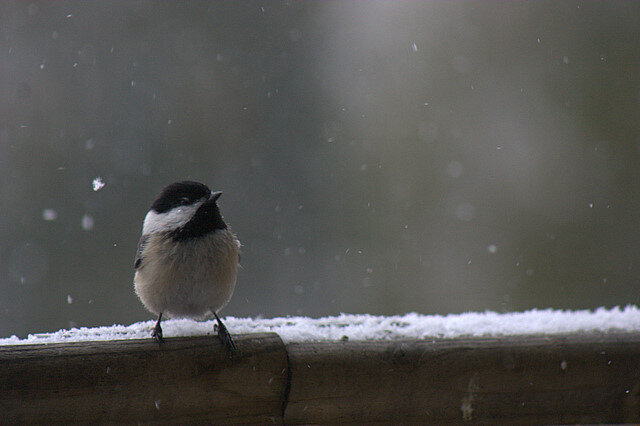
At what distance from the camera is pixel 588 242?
191 inches

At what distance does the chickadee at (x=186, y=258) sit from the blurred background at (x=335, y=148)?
199cm

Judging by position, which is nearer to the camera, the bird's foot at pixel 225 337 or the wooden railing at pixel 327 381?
the wooden railing at pixel 327 381

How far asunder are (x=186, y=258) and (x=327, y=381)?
63cm

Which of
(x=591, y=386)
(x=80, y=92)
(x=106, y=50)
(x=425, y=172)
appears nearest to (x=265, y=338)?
(x=591, y=386)

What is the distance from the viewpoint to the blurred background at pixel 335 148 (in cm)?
396

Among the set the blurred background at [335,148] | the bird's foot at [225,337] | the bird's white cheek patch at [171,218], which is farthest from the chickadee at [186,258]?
the blurred background at [335,148]

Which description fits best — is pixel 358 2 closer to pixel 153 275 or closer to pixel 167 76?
pixel 167 76

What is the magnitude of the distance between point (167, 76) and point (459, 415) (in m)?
3.91

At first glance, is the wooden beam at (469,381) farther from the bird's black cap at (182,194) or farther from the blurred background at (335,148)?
the blurred background at (335,148)

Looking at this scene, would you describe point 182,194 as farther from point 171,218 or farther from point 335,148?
point 335,148

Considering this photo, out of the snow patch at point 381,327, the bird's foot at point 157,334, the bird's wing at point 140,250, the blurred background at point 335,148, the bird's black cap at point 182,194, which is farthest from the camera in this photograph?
the blurred background at point 335,148

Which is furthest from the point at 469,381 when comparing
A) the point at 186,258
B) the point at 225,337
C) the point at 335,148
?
the point at 335,148

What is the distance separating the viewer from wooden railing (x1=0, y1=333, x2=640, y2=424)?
1157mm

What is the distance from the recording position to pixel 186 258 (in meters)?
1.77
